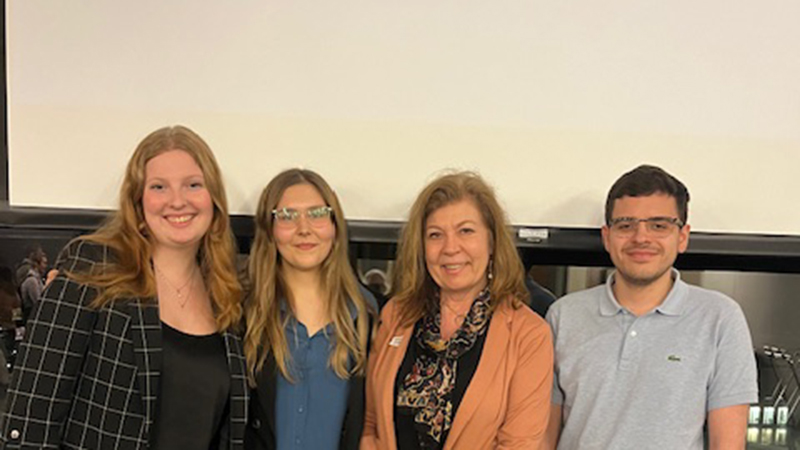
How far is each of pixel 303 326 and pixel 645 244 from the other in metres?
0.91

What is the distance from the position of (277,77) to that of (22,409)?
1.04m

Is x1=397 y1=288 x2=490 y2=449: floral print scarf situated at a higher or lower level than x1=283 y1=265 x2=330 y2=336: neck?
lower

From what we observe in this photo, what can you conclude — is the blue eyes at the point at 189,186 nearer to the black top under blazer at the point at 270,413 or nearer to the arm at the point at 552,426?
the black top under blazer at the point at 270,413

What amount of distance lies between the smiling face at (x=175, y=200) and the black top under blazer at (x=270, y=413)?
0.39m

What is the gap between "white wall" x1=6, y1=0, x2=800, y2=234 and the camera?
171cm

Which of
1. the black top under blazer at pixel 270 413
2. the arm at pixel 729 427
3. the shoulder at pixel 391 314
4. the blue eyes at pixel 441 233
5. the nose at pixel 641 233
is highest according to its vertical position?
the nose at pixel 641 233

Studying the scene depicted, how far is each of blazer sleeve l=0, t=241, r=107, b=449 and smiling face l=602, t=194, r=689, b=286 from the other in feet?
4.30

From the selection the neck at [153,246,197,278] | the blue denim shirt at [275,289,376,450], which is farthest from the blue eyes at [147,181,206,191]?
the blue denim shirt at [275,289,376,450]

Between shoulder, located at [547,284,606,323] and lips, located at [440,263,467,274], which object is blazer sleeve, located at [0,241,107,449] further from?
shoulder, located at [547,284,606,323]

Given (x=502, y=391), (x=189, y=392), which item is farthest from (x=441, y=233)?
(x=189, y=392)

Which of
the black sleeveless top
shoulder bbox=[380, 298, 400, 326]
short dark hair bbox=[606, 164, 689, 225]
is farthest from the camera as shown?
shoulder bbox=[380, 298, 400, 326]

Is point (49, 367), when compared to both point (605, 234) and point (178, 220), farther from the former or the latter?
point (605, 234)

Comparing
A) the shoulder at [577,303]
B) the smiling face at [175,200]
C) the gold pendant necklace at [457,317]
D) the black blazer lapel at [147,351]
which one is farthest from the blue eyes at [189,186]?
the shoulder at [577,303]

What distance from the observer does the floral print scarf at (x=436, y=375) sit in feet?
5.02
